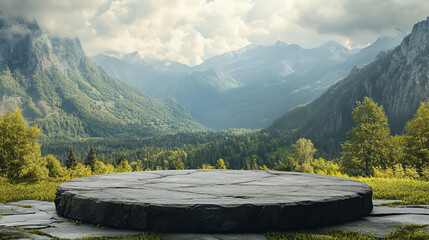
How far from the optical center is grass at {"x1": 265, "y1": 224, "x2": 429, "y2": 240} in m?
5.43

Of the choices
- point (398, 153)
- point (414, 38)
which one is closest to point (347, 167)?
point (398, 153)

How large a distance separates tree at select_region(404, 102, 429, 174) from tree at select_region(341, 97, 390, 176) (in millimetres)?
4111

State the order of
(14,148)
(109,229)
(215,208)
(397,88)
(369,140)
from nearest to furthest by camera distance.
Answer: (215,208)
(109,229)
(14,148)
(369,140)
(397,88)

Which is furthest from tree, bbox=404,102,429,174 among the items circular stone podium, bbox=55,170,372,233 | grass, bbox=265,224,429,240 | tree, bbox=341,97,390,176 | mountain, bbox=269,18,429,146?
mountain, bbox=269,18,429,146

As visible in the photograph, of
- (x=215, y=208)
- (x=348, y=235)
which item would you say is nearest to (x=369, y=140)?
(x=348, y=235)

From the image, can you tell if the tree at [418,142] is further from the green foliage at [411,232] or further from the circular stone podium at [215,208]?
the green foliage at [411,232]

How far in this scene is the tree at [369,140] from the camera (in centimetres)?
3042

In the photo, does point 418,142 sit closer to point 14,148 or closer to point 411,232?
point 411,232

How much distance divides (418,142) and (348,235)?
976 inches

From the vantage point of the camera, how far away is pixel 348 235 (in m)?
5.68

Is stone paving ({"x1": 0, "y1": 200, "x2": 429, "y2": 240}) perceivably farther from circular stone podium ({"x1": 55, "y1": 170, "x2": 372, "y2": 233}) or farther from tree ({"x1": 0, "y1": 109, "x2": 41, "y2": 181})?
tree ({"x1": 0, "y1": 109, "x2": 41, "y2": 181})

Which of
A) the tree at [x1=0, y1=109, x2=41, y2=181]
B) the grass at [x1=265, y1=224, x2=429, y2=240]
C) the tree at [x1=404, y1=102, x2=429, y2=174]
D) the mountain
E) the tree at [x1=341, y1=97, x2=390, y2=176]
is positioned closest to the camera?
the grass at [x1=265, y1=224, x2=429, y2=240]

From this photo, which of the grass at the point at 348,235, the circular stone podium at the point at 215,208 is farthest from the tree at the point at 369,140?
the grass at the point at 348,235

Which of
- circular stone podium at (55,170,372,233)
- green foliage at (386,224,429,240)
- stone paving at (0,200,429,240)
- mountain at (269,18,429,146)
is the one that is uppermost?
mountain at (269,18,429,146)
